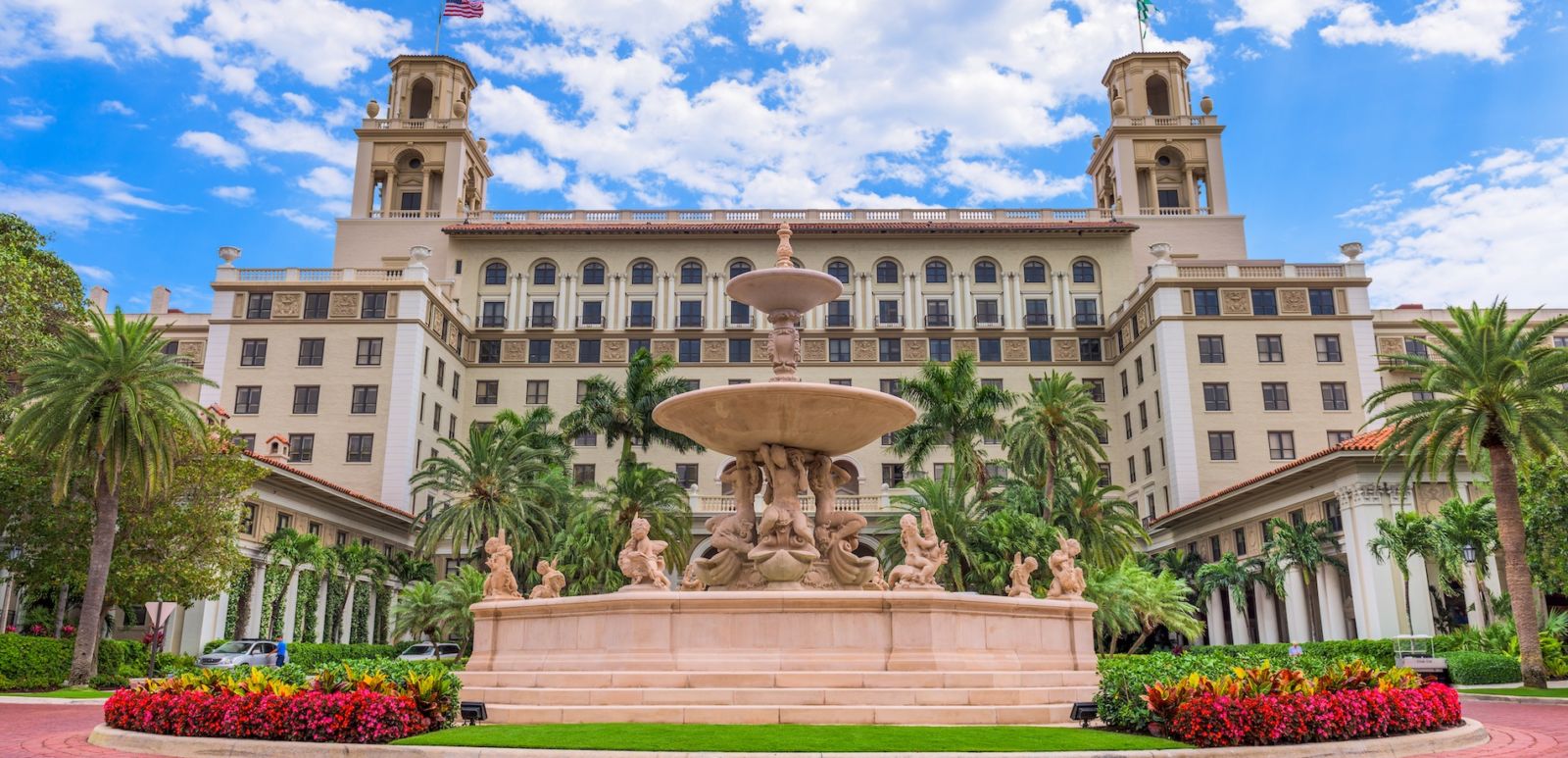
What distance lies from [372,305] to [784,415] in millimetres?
46415

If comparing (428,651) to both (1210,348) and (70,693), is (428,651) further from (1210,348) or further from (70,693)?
(1210,348)

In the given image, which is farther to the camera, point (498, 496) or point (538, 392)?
point (538, 392)

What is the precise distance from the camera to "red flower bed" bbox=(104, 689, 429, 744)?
38.2 feet

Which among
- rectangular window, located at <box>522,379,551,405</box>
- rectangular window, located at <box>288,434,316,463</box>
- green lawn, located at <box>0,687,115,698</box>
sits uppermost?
rectangular window, located at <box>522,379,551,405</box>

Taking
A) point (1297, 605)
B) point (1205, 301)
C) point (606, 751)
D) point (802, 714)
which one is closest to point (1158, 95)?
point (1205, 301)

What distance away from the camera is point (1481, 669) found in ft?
94.3

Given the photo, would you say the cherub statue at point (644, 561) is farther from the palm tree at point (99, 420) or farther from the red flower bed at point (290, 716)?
the palm tree at point (99, 420)

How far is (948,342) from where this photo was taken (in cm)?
6575

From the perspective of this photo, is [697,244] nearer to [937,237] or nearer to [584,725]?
[937,237]

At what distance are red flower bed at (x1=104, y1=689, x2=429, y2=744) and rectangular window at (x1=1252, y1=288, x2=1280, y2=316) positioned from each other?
5408cm

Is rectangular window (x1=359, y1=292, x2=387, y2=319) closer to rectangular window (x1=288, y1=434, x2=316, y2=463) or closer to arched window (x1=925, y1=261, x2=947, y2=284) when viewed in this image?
rectangular window (x1=288, y1=434, x2=316, y2=463)

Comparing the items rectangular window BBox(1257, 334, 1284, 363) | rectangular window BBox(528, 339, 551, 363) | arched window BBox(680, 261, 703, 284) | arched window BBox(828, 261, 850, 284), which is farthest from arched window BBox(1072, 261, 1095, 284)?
rectangular window BBox(528, 339, 551, 363)

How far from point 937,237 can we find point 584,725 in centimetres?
5728

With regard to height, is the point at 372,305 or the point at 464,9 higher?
the point at 464,9
